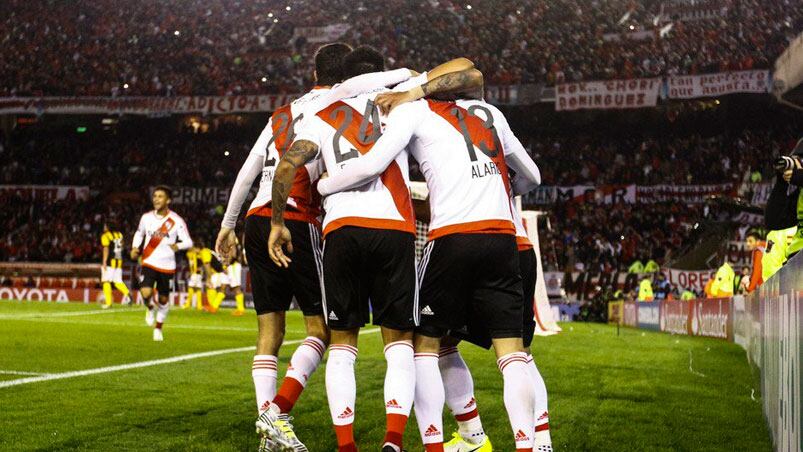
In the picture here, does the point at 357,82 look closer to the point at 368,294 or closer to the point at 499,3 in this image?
the point at 368,294

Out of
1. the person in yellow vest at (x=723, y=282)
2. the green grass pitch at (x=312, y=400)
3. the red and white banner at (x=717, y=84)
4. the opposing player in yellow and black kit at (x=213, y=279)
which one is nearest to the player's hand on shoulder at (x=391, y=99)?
the green grass pitch at (x=312, y=400)

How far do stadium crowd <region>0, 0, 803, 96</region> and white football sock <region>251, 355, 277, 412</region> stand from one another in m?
29.7

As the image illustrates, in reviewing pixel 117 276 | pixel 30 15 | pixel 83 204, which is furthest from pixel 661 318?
pixel 30 15

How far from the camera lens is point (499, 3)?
38031 mm

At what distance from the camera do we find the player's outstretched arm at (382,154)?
414cm

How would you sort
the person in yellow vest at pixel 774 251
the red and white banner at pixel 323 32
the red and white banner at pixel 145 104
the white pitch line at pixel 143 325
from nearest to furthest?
1. the person in yellow vest at pixel 774 251
2. the white pitch line at pixel 143 325
3. the red and white banner at pixel 145 104
4. the red and white banner at pixel 323 32

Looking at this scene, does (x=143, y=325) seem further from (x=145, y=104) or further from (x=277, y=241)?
(x=145, y=104)

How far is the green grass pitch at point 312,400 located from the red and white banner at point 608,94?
20.9 m

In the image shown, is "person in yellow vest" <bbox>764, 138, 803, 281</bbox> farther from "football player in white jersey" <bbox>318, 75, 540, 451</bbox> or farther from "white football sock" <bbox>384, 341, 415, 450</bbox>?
"white football sock" <bbox>384, 341, 415, 450</bbox>

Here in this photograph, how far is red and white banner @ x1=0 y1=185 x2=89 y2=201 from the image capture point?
37438 millimetres

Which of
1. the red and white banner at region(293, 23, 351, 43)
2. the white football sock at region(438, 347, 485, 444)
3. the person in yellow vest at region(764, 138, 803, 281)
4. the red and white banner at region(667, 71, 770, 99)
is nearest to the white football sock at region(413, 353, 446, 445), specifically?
the white football sock at region(438, 347, 485, 444)

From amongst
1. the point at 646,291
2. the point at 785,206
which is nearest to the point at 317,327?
the point at 785,206

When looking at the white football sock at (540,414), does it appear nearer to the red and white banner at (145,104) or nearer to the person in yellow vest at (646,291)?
the person in yellow vest at (646,291)

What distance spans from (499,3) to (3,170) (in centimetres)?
2269
